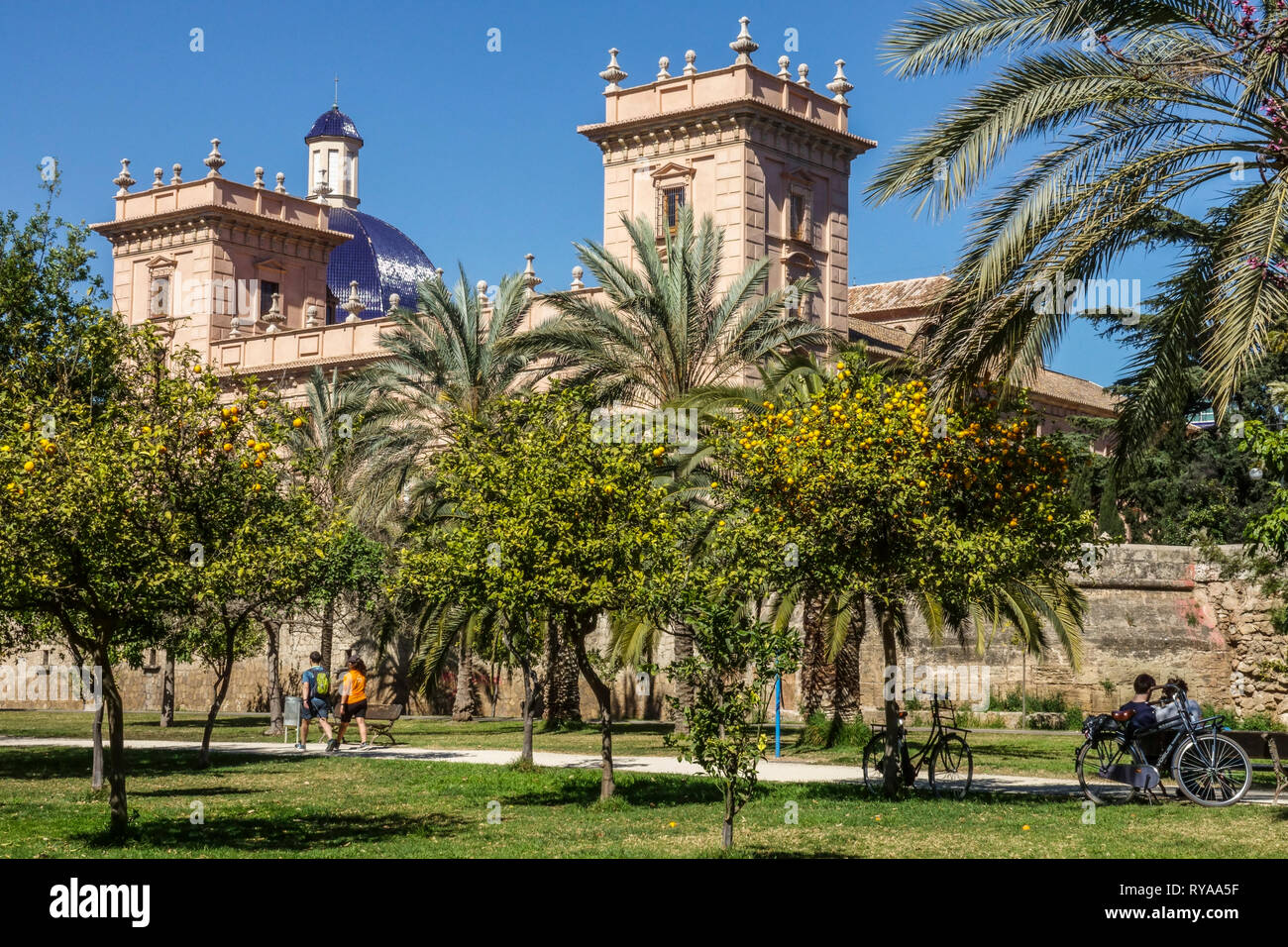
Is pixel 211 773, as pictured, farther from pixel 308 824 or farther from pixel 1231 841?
pixel 1231 841

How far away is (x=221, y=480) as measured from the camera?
485 inches

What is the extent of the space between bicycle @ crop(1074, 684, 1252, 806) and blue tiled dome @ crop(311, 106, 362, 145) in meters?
86.5

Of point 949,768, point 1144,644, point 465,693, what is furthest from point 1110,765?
point 465,693

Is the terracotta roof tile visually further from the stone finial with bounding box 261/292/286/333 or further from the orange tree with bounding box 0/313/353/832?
the orange tree with bounding box 0/313/353/832

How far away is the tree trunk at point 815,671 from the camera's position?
2348 centimetres

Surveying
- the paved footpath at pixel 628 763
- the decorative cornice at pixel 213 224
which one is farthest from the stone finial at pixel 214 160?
the paved footpath at pixel 628 763

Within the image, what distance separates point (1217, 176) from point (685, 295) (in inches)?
495

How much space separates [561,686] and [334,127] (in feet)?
239

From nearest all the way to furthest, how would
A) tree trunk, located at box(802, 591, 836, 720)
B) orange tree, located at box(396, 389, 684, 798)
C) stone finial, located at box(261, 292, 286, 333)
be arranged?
orange tree, located at box(396, 389, 684, 798) → tree trunk, located at box(802, 591, 836, 720) → stone finial, located at box(261, 292, 286, 333)

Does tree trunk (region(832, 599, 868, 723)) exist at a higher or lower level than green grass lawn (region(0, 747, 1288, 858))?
higher

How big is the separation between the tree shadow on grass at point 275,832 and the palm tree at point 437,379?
1288 cm

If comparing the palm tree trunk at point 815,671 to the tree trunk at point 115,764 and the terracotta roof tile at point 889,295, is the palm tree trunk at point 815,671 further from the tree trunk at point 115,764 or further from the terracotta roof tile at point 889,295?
the terracotta roof tile at point 889,295

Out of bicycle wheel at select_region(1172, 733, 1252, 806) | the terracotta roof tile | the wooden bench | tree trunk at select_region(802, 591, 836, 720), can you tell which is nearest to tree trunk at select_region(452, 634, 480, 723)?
the wooden bench

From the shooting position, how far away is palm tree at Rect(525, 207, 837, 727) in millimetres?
24219
